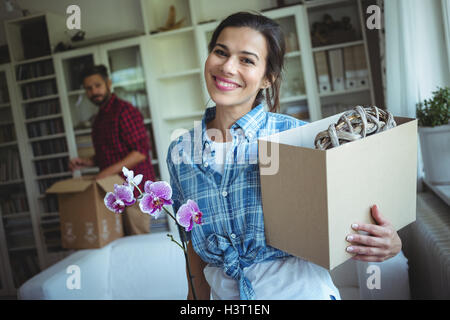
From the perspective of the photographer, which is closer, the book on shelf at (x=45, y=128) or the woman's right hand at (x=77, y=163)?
the woman's right hand at (x=77, y=163)

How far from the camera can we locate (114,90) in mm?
3297

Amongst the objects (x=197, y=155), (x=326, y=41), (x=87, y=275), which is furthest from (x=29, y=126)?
(x=197, y=155)

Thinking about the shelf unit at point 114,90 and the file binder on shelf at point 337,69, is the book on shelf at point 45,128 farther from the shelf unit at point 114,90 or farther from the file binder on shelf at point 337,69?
the file binder on shelf at point 337,69

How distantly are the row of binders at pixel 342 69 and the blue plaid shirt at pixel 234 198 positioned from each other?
2182mm

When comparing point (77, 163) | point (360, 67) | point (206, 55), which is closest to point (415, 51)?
point (360, 67)

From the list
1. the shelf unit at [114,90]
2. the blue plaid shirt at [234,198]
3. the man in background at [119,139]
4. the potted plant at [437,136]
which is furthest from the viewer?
the shelf unit at [114,90]

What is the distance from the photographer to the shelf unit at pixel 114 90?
10.1 feet

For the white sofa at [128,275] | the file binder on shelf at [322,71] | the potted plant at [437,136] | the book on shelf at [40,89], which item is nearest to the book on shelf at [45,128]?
the book on shelf at [40,89]

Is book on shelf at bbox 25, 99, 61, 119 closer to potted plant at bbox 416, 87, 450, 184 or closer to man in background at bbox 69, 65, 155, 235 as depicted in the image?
man in background at bbox 69, 65, 155, 235

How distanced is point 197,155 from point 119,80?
2618 millimetres

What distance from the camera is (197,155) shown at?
90 centimetres

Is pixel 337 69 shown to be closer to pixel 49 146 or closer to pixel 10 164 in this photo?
pixel 49 146

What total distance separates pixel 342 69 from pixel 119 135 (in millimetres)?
1741

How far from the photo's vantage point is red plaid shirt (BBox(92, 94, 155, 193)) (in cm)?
239
